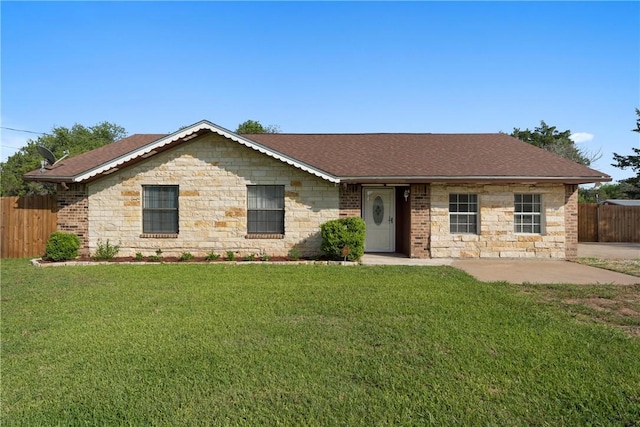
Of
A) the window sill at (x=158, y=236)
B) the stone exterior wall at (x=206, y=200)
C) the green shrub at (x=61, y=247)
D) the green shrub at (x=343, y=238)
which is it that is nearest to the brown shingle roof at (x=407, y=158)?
the stone exterior wall at (x=206, y=200)

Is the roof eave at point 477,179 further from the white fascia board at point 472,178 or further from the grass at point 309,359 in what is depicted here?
the grass at point 309,359

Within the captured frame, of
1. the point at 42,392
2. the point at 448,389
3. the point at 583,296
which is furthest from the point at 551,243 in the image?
the point at 42,392

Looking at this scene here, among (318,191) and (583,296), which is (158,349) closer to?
(583,296)

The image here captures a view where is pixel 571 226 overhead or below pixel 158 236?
overhead

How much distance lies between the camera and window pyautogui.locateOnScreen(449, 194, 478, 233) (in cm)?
1258

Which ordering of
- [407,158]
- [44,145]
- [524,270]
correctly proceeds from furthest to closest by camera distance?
[44,145]
[407,158]
[524,270]

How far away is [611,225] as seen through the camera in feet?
65.7

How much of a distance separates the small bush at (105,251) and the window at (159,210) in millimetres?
1021

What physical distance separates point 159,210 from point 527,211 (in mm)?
11777

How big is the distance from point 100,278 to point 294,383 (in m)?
7.14

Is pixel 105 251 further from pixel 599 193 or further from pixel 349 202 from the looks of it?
pixel 599 193

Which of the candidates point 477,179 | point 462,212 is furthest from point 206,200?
point 477,179

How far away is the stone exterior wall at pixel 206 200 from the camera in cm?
1221

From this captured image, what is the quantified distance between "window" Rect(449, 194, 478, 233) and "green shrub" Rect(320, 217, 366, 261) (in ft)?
10.4
